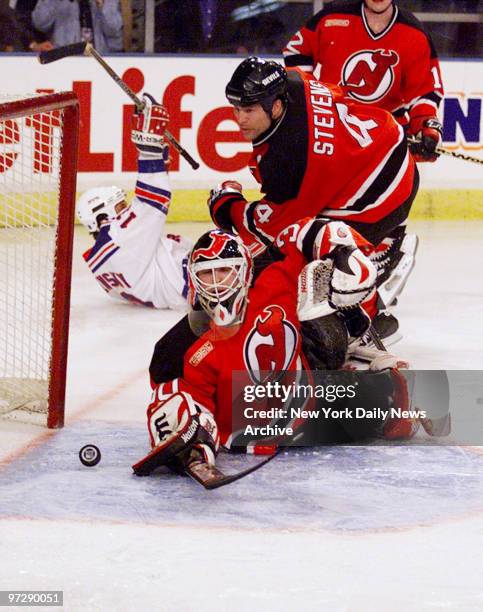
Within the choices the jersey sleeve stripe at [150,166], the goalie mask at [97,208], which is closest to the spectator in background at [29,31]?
the goalie mask at [97,208]

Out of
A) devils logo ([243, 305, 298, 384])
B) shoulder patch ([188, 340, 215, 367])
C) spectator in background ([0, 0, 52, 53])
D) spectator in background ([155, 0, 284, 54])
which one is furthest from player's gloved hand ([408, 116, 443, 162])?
spectator in background ([0, 0, 52, 53])

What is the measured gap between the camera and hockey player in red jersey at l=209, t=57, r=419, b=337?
11.1 feet

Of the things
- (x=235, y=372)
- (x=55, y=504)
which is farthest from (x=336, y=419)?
(x=55, y=504)

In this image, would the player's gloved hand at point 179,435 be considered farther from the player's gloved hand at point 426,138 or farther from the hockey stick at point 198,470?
the player's gloved hand at point 426,138

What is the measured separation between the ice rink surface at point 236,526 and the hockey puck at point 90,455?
0.6 inches

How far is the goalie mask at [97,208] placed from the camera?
4.78m

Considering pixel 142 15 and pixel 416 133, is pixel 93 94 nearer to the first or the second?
pixel 142 15

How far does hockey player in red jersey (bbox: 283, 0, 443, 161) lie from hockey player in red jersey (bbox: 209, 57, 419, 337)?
0.83 metres

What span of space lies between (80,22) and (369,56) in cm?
209

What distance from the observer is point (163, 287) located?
468 centimetres

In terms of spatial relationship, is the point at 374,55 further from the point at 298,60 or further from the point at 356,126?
the point at 356,126

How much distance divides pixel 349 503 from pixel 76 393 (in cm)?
114

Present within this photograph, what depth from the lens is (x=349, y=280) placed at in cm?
295

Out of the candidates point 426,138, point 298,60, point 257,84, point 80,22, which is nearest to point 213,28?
point 80,22
